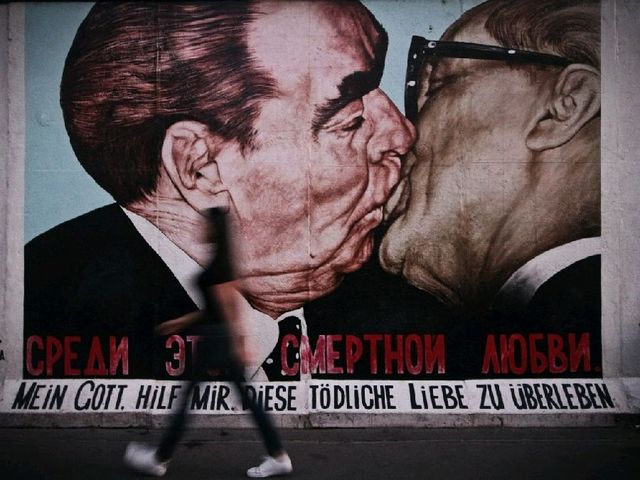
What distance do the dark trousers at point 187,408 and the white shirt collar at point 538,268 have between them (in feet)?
9.42

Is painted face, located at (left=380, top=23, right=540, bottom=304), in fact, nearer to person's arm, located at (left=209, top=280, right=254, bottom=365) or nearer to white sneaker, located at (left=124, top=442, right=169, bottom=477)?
person's arm, located at (left=209, top=280, right=254, bottom=365)

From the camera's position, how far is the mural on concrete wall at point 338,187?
6.36 metres

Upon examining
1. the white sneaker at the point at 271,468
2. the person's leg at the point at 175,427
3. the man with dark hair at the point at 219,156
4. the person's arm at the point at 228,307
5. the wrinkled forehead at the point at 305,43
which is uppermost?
the wrinkled forehead at the point at 305,43

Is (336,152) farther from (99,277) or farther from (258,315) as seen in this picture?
(99,277)

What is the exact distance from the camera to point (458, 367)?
634cm

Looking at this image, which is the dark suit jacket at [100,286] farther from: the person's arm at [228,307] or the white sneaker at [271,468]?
the white sneaker at [271,468]

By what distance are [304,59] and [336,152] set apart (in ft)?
3.17

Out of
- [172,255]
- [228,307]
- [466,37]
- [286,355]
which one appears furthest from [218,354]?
[466,37]

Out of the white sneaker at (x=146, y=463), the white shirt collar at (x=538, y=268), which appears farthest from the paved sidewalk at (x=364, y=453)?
the white shirt collar at (x=538, y=268)

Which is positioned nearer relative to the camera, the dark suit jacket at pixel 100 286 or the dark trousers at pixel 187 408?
the dark trousers at pixel 187 408

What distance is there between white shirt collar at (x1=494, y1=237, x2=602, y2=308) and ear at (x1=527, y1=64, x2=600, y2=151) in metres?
1.02

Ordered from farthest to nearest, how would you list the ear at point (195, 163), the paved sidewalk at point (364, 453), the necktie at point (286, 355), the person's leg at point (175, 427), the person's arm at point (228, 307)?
1. the ear at point (195, 163)
2. the necktie at point (286, 355)
3. the paved sidewalk at point (364, 453)
4. the person's arm at point (228, 307)
5. the person's leg at point (175, 427)

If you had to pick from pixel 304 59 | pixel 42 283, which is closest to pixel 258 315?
pixel 42 283

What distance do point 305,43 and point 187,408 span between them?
3.71 metres
